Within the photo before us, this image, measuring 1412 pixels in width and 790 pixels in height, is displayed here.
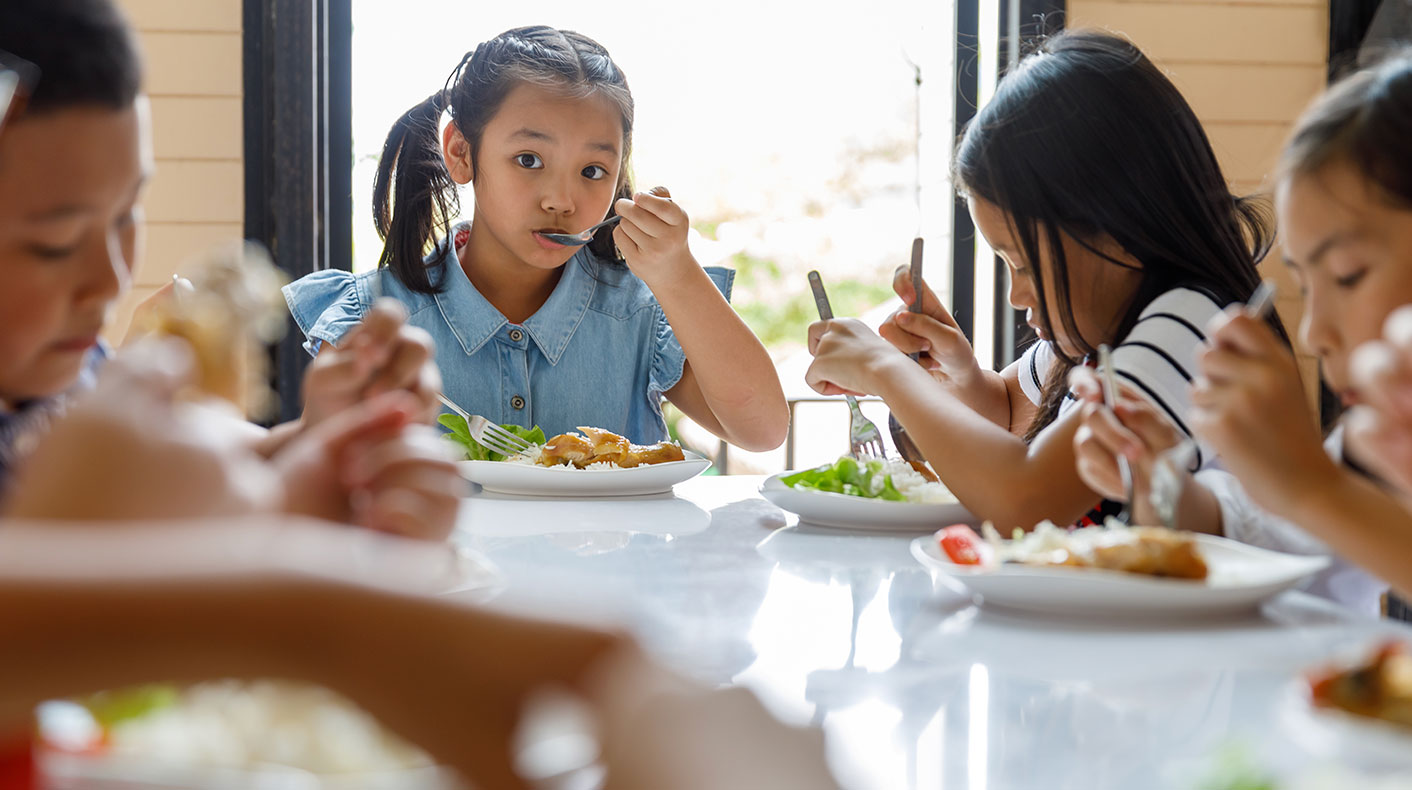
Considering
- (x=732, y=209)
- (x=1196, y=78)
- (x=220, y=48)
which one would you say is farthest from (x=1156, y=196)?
(x=732, y=209)

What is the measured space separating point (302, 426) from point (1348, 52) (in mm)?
3415

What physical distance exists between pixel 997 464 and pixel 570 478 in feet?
2.13

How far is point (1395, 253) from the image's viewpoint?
98 centimetres

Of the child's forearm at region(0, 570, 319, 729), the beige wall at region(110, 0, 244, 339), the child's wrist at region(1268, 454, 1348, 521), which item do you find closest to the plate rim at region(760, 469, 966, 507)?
the child's wrist at region(1268, 454, 1348, 521)

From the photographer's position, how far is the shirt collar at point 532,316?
94.7 inches

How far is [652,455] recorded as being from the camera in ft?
5.98

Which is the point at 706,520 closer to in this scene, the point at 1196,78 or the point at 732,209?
the point at 1196,78

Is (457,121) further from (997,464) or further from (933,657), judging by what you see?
(933,657)

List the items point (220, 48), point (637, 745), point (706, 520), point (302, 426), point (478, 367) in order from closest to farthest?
1. point (637, 745)
2. point (302, 426)
3. point (706, 520)
4. point (478, 367)
5. point (220, 48)

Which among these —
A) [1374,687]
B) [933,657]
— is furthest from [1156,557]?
[1374,687]

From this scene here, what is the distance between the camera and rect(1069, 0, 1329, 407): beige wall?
10.9 ft

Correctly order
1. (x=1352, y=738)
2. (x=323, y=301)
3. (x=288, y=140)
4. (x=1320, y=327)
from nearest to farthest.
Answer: (x=1352, y=738) < (x=1320, y=327) < (x=323, y=301) < (x=288, y=140)

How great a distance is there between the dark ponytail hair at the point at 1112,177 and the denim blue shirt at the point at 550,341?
102cm

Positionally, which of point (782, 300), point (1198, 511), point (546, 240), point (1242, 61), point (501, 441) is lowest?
point (782, 300)
